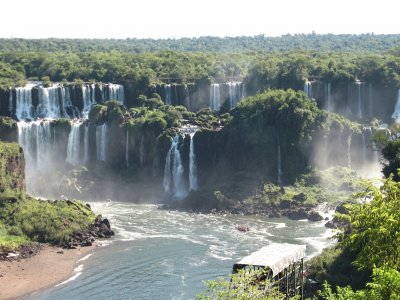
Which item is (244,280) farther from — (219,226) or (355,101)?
(355,101)

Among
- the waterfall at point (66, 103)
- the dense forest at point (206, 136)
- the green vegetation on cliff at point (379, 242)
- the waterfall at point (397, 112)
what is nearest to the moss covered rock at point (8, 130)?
the dense forest at point (206, 136)

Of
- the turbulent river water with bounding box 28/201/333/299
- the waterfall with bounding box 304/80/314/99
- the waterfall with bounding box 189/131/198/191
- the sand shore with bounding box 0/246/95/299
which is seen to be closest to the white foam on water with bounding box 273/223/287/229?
the turbulent river water with bounding box 28/201/333/299

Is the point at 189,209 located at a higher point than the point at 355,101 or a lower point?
lower

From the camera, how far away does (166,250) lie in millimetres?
68812

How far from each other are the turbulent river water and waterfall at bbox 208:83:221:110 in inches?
1071

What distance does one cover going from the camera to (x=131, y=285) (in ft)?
195

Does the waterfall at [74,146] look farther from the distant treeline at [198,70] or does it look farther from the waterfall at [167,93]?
the waterfall at [167,93]

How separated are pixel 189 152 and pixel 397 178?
123 feet

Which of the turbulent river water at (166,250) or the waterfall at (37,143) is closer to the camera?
the turbulent river water at (166,250)

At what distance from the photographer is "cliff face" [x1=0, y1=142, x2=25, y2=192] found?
77000 millimetres

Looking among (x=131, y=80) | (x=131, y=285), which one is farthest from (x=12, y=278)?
(x=131, y=80)

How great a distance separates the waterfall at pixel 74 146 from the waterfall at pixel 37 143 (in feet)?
7.52

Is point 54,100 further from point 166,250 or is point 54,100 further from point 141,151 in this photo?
point 166,250

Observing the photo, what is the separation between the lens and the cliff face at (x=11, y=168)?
77000mm
